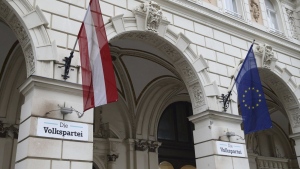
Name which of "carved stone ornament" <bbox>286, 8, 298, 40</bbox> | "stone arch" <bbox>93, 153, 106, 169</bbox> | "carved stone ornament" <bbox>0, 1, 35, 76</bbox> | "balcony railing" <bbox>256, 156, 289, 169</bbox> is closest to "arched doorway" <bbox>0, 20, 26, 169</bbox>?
"carved stone ornament" <bbox>0, 1, 35, 76</bbox>

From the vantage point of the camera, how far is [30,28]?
8.56 metres

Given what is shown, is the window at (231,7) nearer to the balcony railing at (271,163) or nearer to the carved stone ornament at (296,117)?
the carved stone ornament at (296,117)

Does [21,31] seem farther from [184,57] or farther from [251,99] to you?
[251,99]

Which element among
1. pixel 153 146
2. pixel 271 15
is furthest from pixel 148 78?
pixel 271 15

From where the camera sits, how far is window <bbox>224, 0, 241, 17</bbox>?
14.1 m

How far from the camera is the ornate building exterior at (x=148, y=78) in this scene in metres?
8.37

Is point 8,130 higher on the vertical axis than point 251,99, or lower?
lower

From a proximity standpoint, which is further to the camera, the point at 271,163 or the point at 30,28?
the point at 271,163

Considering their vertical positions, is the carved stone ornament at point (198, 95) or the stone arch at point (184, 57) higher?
the stone arch at point (184, 57)

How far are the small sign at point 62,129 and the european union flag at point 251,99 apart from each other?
5201mm

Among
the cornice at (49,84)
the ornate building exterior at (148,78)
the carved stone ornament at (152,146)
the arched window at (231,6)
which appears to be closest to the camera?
the cornice at (49,84)

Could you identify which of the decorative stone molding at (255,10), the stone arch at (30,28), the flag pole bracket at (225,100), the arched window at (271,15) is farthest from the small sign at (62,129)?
the arched window at (271,15)

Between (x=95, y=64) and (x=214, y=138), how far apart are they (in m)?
4.72

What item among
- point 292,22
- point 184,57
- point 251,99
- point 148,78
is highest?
point 292,22
